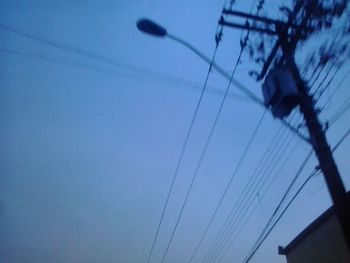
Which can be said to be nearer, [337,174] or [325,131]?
[337,174]

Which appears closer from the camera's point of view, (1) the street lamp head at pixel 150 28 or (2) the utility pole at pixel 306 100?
(2) the utility pole at pixel 306 100

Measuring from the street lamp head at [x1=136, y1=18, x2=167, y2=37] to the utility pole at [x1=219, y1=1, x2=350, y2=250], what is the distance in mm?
1323

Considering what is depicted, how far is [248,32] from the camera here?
6.60m

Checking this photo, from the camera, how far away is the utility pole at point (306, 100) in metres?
4.10

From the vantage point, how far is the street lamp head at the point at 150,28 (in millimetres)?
5977

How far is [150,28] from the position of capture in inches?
239

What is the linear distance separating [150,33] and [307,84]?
296 cm

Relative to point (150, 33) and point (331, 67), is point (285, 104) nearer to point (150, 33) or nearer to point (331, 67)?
point (331, 67)

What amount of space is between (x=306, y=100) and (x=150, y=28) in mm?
3058

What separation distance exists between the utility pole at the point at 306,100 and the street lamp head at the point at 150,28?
1323 mm

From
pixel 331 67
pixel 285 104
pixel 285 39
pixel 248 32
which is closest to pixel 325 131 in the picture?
pixel 285 104

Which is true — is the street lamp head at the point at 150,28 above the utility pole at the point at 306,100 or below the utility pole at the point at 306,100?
above

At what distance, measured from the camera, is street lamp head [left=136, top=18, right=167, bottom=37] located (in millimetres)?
5977

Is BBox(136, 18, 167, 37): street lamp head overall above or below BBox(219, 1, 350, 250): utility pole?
above
